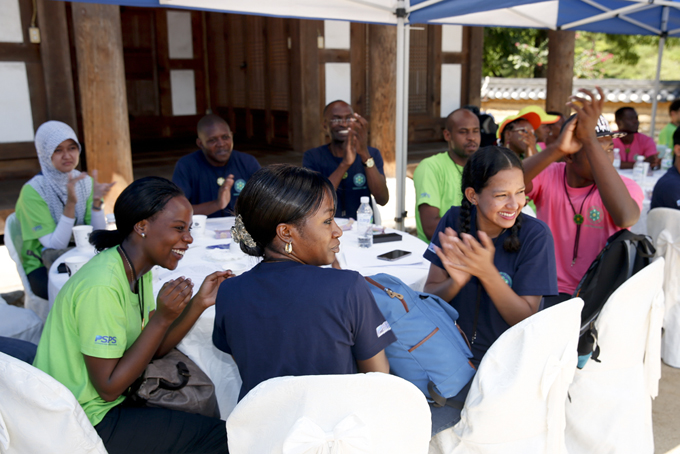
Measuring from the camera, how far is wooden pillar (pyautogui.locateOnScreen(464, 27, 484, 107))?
31.3 feet

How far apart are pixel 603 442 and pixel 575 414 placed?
140 millimetres

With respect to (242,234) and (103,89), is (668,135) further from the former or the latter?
(242,234)

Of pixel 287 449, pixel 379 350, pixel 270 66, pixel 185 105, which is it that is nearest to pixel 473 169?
pixel 379 350

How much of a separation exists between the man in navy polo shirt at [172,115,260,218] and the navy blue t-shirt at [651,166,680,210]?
2.68 m

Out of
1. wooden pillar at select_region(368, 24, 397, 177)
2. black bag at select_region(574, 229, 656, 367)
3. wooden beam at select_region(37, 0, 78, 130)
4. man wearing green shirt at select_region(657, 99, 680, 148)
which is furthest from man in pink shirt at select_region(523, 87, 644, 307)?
wooden beam at select_region(37, 0, 78, 130)

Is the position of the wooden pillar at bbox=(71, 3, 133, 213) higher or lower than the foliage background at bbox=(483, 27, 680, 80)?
lower

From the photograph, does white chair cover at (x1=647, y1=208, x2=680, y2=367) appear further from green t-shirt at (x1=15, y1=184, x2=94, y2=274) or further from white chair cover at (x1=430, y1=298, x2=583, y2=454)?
green t-shirt at (x1=15, y1=184, x2=94, y2=274)

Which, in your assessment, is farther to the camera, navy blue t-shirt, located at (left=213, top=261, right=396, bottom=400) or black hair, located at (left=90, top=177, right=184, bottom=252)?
black hair, located at (left=90, top=177, right=184, bottom=252)

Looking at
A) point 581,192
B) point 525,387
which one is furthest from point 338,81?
point 525,387

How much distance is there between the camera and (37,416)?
56.7 inches

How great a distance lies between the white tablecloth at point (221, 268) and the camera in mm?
2150

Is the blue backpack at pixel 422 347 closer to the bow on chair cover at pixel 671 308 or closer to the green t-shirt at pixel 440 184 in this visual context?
the green t-shirt at pixel 440 184

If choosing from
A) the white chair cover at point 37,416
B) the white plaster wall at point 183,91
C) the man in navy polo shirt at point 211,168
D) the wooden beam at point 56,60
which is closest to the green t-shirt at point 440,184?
the man in navy polo shirt at point 211,168

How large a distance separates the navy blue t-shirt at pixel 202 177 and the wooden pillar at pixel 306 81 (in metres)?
4.32
